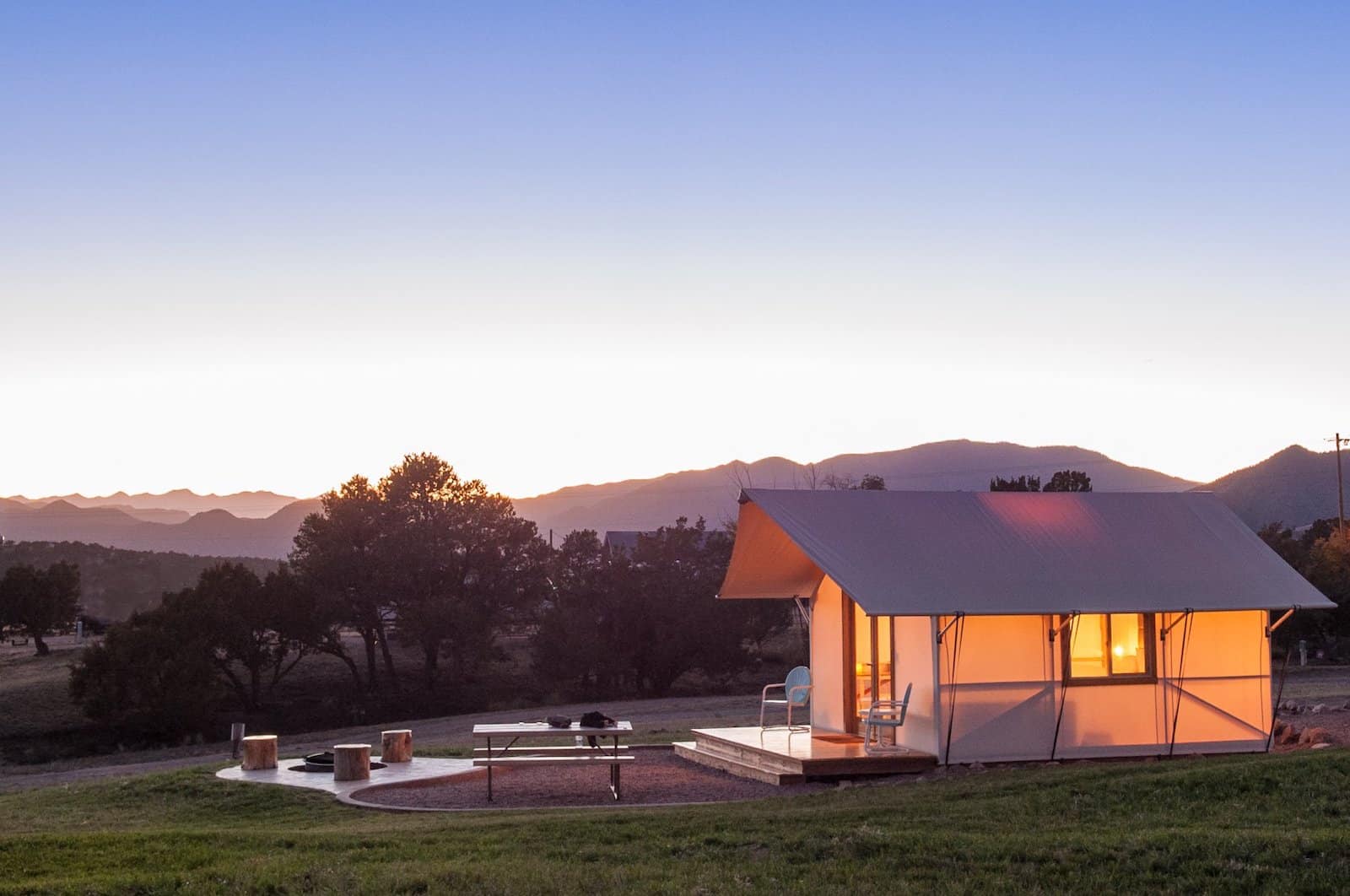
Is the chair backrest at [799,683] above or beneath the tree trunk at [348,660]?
above

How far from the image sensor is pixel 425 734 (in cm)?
2495

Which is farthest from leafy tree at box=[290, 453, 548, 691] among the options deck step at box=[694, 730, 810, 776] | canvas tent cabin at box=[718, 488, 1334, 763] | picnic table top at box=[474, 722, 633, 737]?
canvas tent cabin at box=[718, 488, 1334, 763]

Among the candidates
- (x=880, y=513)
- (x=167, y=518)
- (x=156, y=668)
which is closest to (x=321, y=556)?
(x=156, y=668)

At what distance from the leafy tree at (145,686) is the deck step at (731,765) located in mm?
18026

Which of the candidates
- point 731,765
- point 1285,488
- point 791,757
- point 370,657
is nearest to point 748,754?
point 731,765

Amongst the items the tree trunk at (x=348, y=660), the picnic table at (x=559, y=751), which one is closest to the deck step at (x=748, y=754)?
the picnic table at (x=559, y=751)

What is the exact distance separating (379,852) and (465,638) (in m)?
28.4

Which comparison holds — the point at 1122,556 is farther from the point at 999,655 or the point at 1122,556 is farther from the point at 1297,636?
the point at 1297,636

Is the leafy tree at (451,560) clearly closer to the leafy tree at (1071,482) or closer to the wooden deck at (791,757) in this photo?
the leafy tree at (1071,482)

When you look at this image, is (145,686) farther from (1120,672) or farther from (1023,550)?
(1120,672)

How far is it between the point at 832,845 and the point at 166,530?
5985 inches

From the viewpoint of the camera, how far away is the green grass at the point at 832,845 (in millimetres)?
7164

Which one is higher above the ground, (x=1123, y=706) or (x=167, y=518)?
(x=167, y=518)

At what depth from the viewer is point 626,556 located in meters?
37.6
